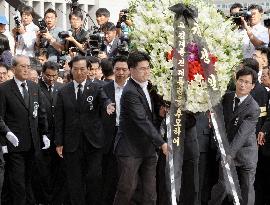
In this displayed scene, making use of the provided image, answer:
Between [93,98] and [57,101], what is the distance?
0.53 metres

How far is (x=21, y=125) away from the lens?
10.4 metres

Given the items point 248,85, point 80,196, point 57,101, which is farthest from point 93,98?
point 248,85

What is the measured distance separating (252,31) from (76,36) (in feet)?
10.3

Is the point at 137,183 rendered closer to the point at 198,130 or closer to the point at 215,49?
the point at 198,130

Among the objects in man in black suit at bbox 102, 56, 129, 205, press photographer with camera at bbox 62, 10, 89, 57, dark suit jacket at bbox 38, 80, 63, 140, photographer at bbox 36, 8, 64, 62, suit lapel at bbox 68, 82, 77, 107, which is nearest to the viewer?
man in black suit at bbox 102, 56, 129, 205

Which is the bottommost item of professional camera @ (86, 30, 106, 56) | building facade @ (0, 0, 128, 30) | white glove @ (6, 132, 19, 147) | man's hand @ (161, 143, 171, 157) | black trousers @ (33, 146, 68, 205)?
black trousers @ (33, 146, 68, 205)

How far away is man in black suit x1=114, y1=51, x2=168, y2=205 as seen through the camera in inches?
351

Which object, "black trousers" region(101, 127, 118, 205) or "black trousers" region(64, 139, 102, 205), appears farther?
"black trousers" region(101, 127, 118, 205)

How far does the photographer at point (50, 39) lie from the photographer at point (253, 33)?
325 centimetres

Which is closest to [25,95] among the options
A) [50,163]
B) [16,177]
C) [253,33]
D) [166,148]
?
[16,177]

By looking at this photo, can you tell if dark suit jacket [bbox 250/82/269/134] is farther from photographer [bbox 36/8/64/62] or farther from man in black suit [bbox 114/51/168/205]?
photographer [bbox 36/8/64/62]

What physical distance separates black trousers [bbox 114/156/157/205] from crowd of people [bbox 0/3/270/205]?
1 cm

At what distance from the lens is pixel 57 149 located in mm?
10531

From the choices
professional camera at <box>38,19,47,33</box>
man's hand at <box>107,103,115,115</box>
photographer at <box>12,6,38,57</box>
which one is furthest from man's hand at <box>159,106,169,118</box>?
photographer at <box>12,6,38,57</box>
